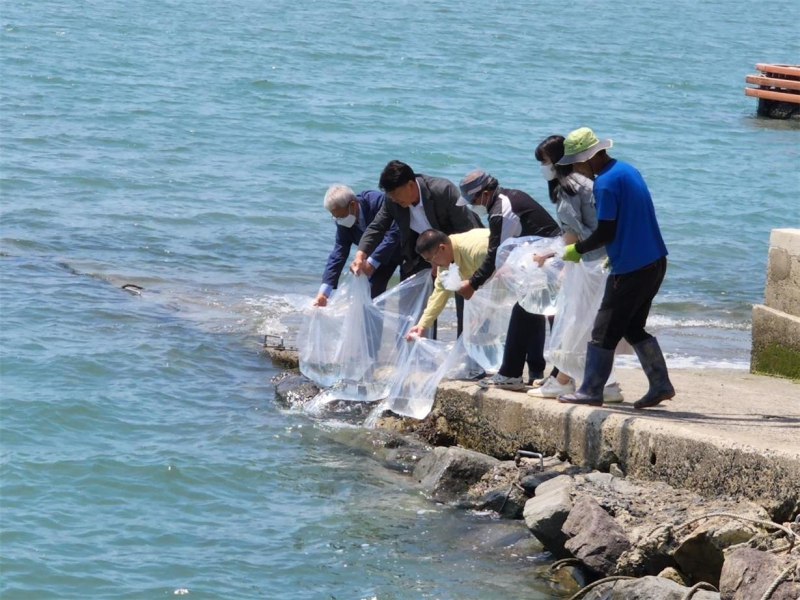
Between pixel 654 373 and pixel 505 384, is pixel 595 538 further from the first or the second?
pixel 505 384

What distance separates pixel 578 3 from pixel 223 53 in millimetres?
22593

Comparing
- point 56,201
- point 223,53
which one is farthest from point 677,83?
point 56,201

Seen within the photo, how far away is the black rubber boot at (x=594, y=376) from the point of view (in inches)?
244

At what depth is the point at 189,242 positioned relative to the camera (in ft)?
44.5

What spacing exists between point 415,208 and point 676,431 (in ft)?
7.26

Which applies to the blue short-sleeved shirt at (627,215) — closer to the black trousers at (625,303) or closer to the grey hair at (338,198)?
the black trousers at (625,303)

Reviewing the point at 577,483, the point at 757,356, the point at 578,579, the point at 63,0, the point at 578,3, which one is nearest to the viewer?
the point at 578,579

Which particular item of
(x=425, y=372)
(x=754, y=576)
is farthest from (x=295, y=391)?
(x=754, y=576)

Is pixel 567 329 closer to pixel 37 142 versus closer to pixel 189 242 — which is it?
pixel 189 242

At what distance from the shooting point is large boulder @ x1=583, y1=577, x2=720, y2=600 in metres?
4.76

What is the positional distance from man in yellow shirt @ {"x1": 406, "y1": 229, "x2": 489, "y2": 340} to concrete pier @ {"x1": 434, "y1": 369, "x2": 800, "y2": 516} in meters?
0.51

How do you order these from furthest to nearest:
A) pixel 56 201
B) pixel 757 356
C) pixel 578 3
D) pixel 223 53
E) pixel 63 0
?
pixel 578 3, pixel 63 0, pixel 223 53, pixel 56 201, pixel 757 356

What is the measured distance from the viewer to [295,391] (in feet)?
26.9


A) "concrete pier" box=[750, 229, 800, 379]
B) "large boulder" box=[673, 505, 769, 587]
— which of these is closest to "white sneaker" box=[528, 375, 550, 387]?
"large boulder" box=[673, 505, 769, 587]
